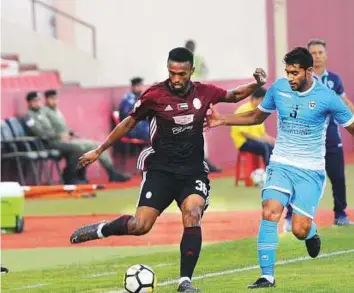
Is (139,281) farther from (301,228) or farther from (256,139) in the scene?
(256,139)

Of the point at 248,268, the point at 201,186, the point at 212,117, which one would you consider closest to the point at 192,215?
the point at 201,186

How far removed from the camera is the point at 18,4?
30.8m

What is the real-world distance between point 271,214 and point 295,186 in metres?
0.50

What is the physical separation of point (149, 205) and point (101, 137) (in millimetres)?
15767

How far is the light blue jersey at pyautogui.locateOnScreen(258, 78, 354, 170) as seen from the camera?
11.9 meters

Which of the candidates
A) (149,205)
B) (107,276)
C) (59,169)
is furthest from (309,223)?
(59,169)

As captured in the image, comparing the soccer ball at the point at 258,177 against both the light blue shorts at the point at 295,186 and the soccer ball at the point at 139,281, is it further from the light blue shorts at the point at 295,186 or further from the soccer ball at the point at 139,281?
the soccer ball at the point at 139,281

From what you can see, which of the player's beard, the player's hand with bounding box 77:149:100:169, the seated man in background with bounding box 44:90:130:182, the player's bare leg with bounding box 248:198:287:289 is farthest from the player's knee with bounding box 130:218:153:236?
the seated man in background with bounding box 44:90:130:182

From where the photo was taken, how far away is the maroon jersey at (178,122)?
11664 mm

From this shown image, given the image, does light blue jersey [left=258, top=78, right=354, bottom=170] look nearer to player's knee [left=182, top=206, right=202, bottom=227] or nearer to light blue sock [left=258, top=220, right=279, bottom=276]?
light blue sock [left=258, top=220, right=279, bottom=276]

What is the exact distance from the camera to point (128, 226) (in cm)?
1169

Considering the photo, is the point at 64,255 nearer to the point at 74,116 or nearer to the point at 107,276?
the point at 107,276

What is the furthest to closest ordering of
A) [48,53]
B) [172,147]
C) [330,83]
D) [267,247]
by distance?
1. [48,53]
2. [330,83]
3. [172,147]
4. [267,247]

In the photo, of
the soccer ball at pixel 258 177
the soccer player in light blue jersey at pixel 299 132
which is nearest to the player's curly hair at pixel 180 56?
the soccer player in light blue jersey at pixel 299 132
